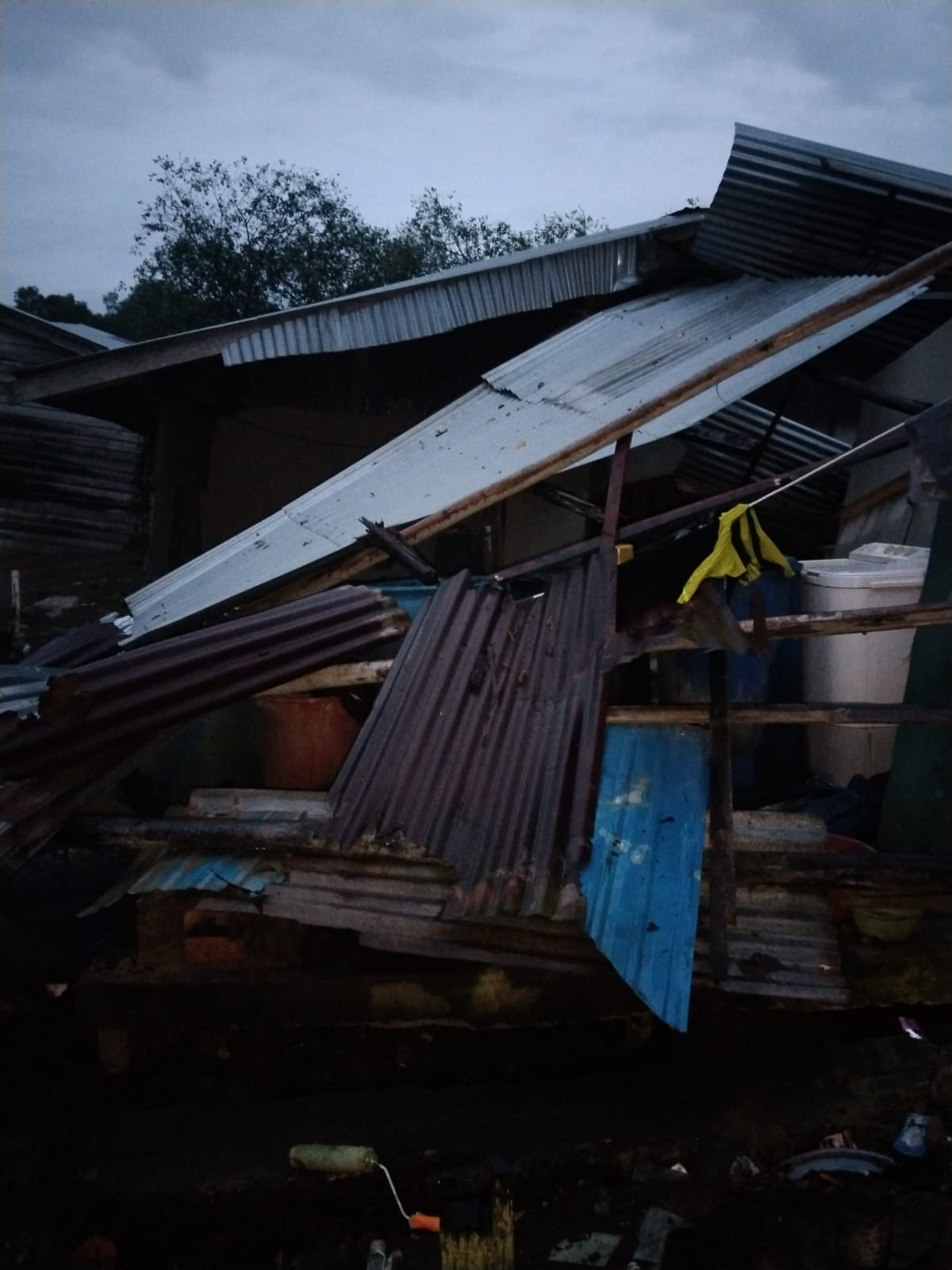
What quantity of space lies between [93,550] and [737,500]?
27.0 feet

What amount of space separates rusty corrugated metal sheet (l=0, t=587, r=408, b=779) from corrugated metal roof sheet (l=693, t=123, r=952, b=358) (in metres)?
4.47

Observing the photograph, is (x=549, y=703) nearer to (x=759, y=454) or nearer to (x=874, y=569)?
(x=874, y=569)

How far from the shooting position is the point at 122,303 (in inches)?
787

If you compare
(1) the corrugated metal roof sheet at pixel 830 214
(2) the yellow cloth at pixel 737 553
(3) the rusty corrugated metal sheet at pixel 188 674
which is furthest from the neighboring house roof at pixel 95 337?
(2) the yellow cloth at pixel 737 553

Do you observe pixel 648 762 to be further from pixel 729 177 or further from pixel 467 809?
pixel 729 177

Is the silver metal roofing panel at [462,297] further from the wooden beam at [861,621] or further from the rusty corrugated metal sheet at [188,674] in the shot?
the wooden beam at [861,621]

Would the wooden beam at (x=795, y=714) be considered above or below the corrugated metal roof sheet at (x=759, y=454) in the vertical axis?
below

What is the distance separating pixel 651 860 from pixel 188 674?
193 cm

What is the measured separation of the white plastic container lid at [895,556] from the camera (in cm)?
468

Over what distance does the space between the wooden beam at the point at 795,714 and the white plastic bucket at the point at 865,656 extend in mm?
1244

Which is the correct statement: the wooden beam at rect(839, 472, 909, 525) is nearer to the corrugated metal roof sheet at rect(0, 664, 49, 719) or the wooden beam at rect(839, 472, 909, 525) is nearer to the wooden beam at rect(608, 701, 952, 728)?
the wooden beam at rect(608, 701, 952, 728)

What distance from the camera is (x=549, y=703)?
3.48 metres

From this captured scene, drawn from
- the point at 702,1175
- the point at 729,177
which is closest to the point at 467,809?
the point at 702,1175

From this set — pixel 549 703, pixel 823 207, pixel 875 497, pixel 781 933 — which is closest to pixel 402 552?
pixel 549 703
